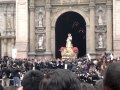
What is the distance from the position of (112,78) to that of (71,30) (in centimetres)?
4461

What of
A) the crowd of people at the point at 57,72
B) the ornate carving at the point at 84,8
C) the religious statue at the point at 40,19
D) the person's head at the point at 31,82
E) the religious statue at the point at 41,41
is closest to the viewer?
the crowd of people at the point at 57,72

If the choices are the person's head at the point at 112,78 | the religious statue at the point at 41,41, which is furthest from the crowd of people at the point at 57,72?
the religious statue at the point at 41,41

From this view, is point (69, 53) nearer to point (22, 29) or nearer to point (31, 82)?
point (22, 29)

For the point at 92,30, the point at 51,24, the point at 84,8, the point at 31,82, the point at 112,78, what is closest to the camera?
the point at 112,78

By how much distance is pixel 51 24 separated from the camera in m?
44.7

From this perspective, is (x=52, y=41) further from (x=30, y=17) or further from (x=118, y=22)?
(x=118, y=22)

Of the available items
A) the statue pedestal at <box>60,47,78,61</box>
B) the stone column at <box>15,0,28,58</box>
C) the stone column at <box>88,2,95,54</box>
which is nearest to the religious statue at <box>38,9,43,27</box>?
the stone column at <box>15,0,28,58</box>

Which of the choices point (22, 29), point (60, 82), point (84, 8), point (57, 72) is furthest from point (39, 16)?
point (60, 82)

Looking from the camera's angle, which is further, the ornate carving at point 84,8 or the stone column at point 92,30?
the ornate carving at point 84,8

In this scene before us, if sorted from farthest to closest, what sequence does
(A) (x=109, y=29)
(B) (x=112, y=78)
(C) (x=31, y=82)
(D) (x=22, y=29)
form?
(D) (x=22, y=29)
(A) (x=109, y=29)
(C) (x=31, y=82)
(B) (x=112, y=78)

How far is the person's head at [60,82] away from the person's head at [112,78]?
0.43m

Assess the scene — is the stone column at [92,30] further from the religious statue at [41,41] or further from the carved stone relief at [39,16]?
the carved stone relief at [39,16]

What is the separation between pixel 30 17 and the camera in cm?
4481

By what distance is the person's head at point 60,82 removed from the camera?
410 centimetres
